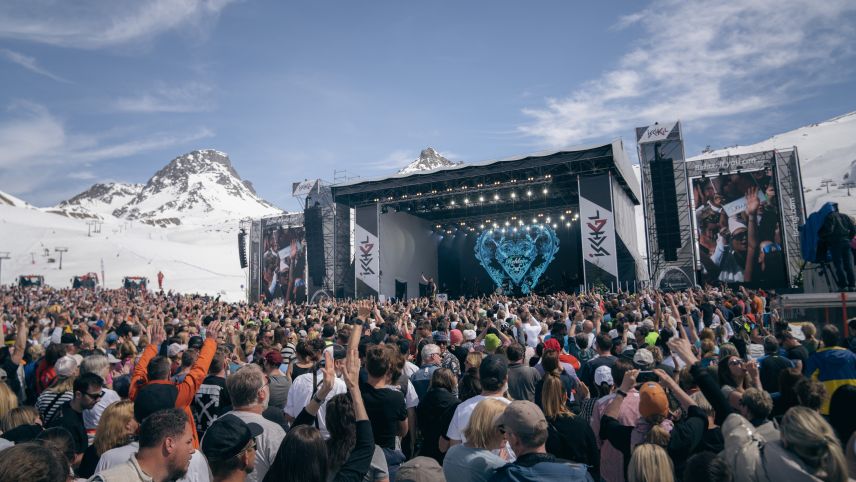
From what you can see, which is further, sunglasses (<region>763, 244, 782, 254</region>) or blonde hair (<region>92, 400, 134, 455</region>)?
sunglasses (<region>763, 244, 782, 254</region>)

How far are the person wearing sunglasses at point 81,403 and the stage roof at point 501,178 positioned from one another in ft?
63.2

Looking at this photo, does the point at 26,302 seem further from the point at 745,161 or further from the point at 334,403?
the point at 745,161

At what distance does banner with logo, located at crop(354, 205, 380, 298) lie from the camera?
24.8m

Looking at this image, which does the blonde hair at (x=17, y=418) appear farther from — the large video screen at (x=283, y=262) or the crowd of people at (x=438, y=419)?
the large video screen at (x=283, y=262)

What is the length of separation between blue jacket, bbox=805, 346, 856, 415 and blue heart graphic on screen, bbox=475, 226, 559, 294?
22.8 m

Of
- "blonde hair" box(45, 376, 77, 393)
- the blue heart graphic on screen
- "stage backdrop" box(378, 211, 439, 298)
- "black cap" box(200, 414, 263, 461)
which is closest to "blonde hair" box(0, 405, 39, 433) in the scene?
"blonde hair" box(45, 376, 77, 393)

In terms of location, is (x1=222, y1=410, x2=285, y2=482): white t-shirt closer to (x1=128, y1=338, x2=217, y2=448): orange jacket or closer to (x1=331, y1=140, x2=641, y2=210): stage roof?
(x1=128, y1=338, x2=217, y2=448): orange jacket

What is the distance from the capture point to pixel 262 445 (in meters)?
A: 2.84

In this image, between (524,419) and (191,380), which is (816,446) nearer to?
(524,419)

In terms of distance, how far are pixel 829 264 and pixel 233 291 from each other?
51.0 meters

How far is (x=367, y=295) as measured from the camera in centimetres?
2494

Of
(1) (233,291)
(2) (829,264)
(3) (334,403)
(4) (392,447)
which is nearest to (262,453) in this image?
(3) (334,403)

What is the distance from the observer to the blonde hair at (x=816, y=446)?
6.55ft

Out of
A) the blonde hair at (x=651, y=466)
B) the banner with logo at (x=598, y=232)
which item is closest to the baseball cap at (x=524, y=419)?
the blonde hair at (x=651, y=466)
